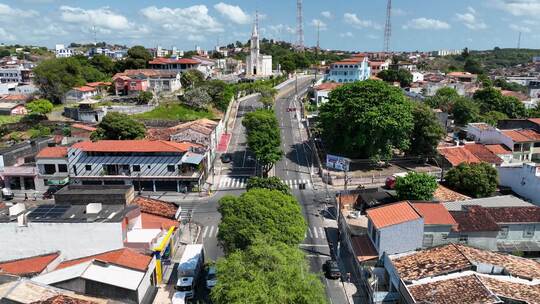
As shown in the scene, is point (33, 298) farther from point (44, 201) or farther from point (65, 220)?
point (44, 201)

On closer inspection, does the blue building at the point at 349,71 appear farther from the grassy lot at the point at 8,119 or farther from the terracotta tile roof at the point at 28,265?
the terracotta tile roof at the point at 28,265

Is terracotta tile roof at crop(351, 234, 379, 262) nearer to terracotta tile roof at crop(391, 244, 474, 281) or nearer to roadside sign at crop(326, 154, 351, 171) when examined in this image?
terracotta tile roof at crop(391, 244, 474, 281)

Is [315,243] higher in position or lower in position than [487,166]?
lower

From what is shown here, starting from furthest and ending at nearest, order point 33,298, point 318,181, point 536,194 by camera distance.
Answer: point 318,181 → point 536,194 → point 33,298

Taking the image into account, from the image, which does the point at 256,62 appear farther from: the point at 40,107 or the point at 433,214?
the point at 433,214

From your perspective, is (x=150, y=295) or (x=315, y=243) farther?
(x=315, y=243)

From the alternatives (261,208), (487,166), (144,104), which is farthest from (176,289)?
(144,104)
